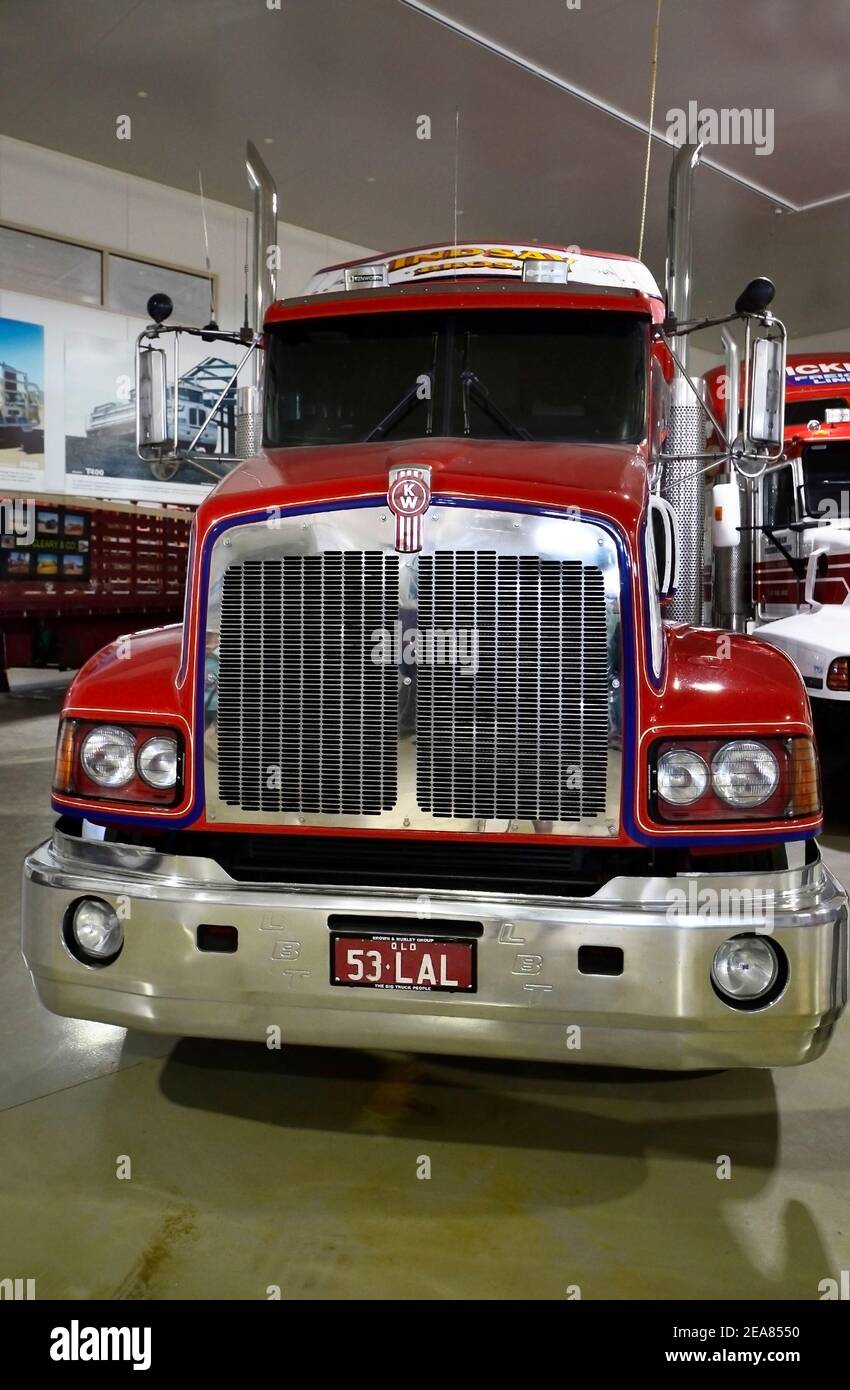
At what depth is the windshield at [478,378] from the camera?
3402mm

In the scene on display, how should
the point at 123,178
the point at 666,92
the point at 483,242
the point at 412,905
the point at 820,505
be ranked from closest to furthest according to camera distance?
the point at 412,905, the point at 483,242, the point at 820,505, the point at 666,92, the point at 123,178

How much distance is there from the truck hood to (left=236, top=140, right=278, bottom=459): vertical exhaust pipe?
1.08 meters

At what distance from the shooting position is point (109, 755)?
2447 mm

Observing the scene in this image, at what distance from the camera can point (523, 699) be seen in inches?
89.7

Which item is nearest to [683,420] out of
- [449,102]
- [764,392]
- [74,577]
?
[764,392]

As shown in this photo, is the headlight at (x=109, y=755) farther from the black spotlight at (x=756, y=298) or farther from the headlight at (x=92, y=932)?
the black spotlight at (x=756, y=298)

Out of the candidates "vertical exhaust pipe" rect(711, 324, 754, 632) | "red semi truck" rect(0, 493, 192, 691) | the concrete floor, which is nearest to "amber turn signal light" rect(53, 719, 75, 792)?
the concrete floor

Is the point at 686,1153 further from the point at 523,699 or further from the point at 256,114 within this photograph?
the point at 256,114

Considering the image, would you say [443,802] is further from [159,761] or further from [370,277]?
[370,277]

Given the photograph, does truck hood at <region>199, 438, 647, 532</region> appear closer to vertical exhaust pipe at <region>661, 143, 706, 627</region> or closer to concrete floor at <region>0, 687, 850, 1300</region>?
vertical exhaust pipe at <region>661, 143, 706, 627</region>

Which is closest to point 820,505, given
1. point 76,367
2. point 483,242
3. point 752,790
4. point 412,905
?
point 483,242

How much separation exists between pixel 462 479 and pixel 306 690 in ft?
1.92
